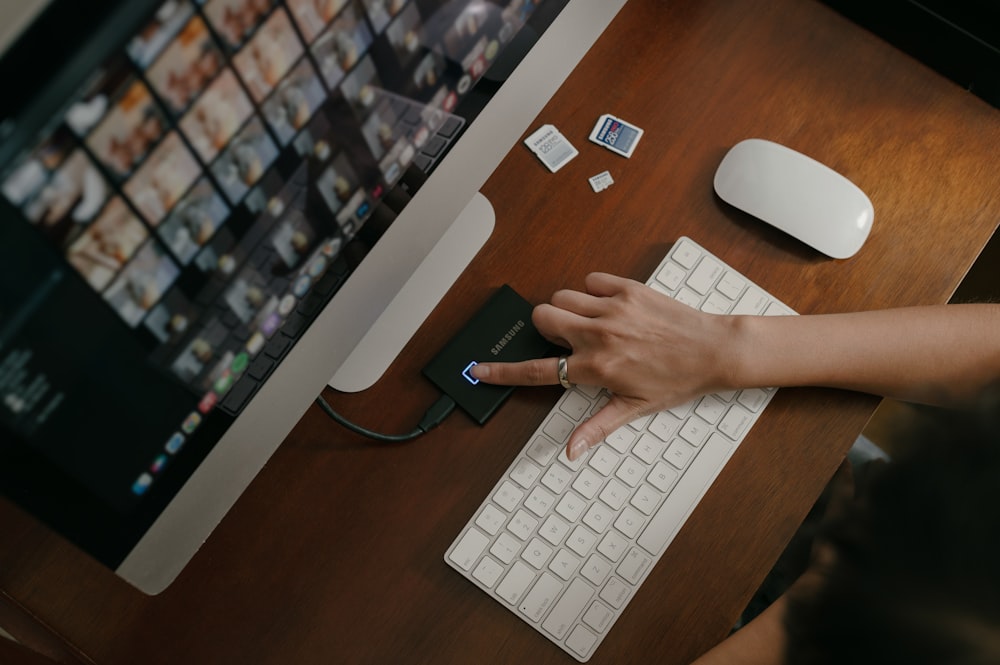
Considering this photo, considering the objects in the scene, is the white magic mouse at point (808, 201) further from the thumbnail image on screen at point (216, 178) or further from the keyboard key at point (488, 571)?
the keyboard key at point (488, 571)

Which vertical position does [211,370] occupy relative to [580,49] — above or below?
below

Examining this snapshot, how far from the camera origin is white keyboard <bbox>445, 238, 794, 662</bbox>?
2.24ft

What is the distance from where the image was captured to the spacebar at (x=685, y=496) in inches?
27.4

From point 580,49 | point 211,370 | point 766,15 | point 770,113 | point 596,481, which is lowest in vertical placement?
point 211,370

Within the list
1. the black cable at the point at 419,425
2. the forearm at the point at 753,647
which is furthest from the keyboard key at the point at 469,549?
the forearm at the point at 753,647

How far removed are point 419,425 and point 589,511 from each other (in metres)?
0.18

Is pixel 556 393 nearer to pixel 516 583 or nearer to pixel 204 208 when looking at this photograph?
pixel 516 583

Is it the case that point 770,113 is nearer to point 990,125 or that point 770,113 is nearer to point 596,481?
point 990,125

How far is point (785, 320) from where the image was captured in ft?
2.37

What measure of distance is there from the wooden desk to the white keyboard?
2 cm

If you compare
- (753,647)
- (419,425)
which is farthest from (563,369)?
(753,647)

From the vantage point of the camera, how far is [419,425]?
74cm

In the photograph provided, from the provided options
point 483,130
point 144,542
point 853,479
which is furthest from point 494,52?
point 853,479

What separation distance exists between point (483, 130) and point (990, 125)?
0.55m
